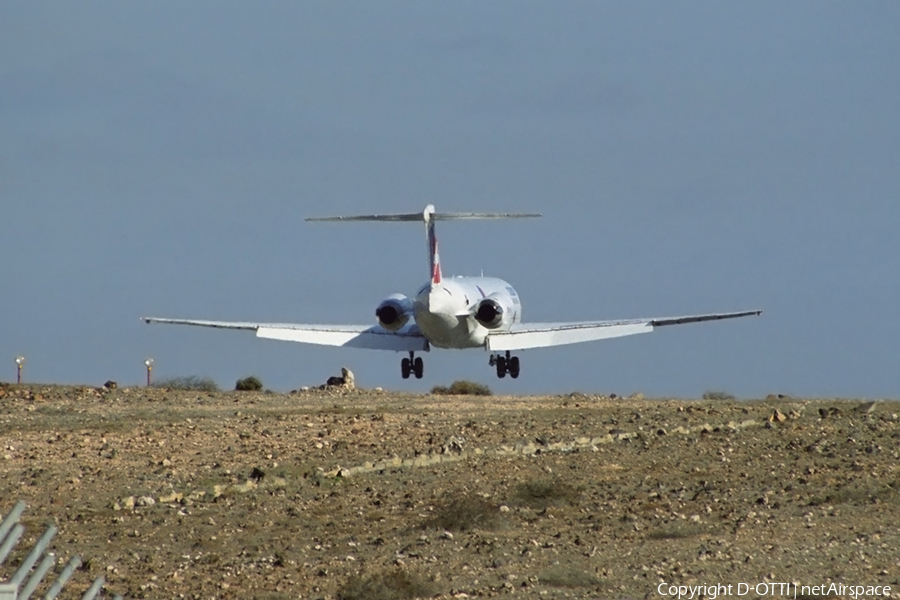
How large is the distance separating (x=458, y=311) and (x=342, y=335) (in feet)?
12.4

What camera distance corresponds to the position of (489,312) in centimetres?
4812

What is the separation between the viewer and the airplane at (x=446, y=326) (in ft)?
151

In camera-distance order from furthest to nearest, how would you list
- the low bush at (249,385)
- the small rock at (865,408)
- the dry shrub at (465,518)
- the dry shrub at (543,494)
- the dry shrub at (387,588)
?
1. the low bush at (249,385)
2. the small rock at (865,408)
3. the dry shrub at (543,494)
4. the dry shrub at (465,518)
5. the dry shrub at (387,588)

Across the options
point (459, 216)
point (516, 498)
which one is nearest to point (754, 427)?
point (516, 498)

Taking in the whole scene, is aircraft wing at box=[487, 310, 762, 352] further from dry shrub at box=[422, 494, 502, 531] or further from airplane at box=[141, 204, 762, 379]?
dry shrub at box=[422, 494, 502, 531]

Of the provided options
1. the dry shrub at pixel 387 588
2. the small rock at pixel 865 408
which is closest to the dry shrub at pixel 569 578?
the dry shrub at pixel 387 588

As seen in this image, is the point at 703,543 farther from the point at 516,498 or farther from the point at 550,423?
the point at 550,423

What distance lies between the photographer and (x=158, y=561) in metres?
16.1

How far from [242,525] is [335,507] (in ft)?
4.84

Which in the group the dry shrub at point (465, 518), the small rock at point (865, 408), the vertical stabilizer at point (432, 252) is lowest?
the dry shrub at point (465, 518)

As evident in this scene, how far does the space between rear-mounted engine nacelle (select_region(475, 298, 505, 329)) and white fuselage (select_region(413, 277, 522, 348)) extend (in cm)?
4

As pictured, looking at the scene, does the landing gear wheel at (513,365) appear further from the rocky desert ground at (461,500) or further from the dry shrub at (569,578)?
the dry shrub at (569,578)

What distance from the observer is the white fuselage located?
46.2 m

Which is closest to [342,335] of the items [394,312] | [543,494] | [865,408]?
[394,312]
